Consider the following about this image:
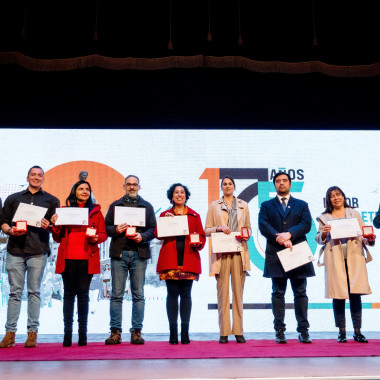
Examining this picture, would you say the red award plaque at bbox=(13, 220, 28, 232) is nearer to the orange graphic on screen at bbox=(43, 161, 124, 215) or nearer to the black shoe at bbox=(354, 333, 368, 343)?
the orange graphic on screen at bbox=(43, 161, 124, 215)

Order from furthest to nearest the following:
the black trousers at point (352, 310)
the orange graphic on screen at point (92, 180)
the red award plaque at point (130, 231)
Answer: the orange graphic on screen at point (92, 180) < the black trousers at point (352, 310) < the red award plaque at point (130, 231)

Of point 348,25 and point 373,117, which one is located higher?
point 348,25

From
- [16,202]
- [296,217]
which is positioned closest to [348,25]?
[296,217]

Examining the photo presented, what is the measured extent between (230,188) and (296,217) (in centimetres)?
65

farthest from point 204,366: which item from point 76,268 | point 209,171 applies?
point 209,171

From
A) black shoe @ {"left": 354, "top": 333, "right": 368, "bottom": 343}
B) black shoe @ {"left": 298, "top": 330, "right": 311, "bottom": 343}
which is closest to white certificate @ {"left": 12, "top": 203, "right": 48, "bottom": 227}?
black shoe @ {"left": 298, "top": 330, "right": 311, "bottom": 343}

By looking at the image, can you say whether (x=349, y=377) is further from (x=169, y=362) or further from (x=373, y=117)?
(x=373, y=117)

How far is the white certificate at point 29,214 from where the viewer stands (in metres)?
3.81

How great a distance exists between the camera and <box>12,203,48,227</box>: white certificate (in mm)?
3814

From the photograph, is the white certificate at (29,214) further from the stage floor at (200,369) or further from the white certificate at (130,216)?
the stage floor at (200,369)

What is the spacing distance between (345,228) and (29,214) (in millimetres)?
2738

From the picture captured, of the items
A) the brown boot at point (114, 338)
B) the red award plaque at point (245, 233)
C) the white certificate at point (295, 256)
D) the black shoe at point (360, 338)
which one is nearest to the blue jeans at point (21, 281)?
the brown boot at point (114, 338)

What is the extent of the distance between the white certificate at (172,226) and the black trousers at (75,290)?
688mm

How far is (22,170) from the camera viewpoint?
5066mm
